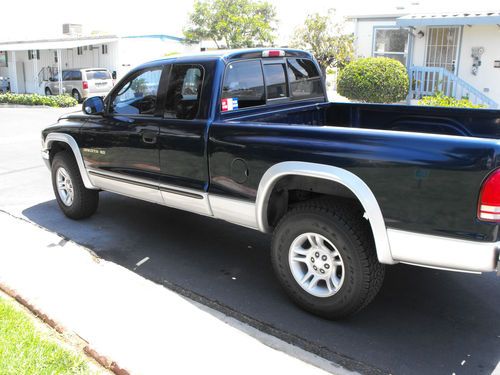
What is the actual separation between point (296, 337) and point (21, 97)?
23.8 metres

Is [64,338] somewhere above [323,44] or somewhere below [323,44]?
below

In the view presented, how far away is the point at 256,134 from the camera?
390 cm

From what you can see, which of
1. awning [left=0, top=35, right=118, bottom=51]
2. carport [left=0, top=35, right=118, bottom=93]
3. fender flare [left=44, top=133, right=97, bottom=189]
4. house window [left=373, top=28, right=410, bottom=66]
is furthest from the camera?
carport [left=0, top=35, right=118, bottom=93]

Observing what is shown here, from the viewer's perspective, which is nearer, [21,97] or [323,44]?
[323,44]

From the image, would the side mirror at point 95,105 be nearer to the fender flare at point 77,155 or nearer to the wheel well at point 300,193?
the fender flare at point 77,155

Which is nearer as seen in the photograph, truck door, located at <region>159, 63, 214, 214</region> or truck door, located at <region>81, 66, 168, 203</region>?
truck door, located at <region>159, 63, 214, 214</region>

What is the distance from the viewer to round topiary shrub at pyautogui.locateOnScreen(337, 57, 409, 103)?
14641mm

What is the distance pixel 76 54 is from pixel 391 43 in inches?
899

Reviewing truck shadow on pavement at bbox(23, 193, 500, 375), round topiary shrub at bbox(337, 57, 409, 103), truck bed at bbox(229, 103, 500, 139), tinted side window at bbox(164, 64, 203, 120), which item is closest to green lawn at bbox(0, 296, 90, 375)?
truck shadow on pavement at bbox(23, 193, 500, 375)

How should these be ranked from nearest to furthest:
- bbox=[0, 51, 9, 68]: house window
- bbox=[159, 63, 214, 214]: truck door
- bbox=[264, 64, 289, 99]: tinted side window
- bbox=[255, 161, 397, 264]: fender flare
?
bbox=[255, 161, 397, 264]: fender flare → bbox=[159, 63, 214, 214]: truck door → bbox=[264, 64, 289, 99]: tinted side window → bbox=[0, 51, 9, 68]: house window

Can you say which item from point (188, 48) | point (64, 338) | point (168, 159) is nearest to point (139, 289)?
point (64, 338)

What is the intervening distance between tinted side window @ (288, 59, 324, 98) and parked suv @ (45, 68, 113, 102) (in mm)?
21573

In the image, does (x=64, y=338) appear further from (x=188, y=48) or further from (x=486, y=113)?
(x=188, y=48)

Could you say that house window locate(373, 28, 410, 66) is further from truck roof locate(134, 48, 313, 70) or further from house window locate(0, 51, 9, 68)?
house window locate(0, 51, 9, 68)
